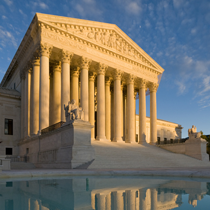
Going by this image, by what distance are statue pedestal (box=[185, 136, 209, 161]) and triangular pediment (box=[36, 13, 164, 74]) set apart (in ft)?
57.3

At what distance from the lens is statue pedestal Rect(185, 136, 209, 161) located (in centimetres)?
3609

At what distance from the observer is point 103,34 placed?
39.9 meters

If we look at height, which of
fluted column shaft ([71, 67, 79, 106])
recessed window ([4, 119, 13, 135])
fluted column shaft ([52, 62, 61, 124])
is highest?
fluted column shaft ([71, 67, 79, 106])

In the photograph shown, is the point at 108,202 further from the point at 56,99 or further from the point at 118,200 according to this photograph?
the point at 56,99

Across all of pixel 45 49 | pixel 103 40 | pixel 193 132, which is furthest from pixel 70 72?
pixel 193 132

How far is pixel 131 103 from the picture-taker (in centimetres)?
4384

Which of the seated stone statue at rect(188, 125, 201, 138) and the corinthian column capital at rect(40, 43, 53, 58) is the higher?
the corinthian column capital at rect(40, 43, 53, 58)

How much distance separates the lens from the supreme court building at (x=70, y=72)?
3256 centimetres

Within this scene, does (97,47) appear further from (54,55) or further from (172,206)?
(172,206)

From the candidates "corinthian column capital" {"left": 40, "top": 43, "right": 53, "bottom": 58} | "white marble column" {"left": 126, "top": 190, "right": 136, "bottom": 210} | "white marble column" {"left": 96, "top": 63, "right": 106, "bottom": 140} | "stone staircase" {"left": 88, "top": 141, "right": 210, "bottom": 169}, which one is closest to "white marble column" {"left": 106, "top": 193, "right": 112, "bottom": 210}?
"white marble column" {"left": 126, "top": 190, "right": 136, "bottom": 210}

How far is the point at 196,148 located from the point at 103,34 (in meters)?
24.5

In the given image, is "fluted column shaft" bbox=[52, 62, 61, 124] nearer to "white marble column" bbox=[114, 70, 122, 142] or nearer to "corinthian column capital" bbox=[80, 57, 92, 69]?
"corinthian column capital" bbox=[80, 57, 92, 69]

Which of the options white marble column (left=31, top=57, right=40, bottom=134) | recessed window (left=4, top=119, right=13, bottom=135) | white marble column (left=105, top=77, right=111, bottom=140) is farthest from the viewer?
white marble column (left=105, top=77, right=111, bottom=140)

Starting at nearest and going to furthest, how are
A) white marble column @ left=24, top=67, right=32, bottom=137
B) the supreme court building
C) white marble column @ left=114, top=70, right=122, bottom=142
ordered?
the supreme court building, white marble column @ left=24, top=67, right=32, bottom=137, white marble column @ left=114, top=70, right=122, bottom=142
